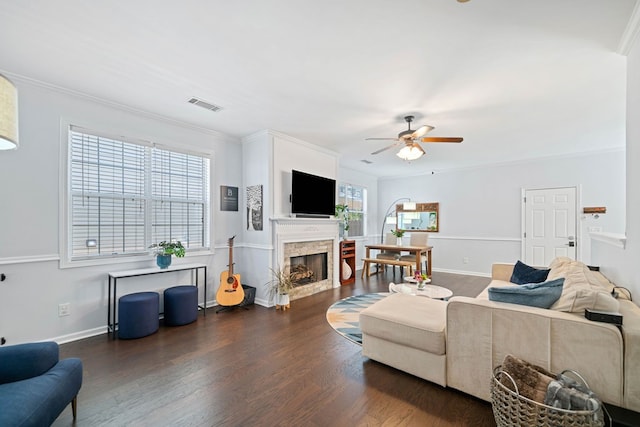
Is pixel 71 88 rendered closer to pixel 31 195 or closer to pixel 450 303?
pixel 31 195

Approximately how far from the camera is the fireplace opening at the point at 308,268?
4543 mm

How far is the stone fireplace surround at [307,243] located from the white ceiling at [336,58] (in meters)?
1.60

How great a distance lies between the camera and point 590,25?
1.91 m

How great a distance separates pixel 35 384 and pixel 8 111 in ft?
4.59

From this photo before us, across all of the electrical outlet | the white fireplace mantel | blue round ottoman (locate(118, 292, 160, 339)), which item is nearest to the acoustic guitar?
the white fireplace mantel

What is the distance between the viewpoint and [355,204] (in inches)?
288

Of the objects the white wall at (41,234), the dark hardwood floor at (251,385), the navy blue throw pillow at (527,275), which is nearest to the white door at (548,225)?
the navy blue throw pillow at (527,275)

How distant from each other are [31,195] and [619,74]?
→ 5.69m

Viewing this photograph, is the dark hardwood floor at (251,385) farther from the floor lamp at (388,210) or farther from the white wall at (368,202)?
the floor lamp at (388,210)

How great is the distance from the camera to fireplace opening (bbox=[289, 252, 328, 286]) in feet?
14.9

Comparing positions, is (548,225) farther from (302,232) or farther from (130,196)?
(130,196)

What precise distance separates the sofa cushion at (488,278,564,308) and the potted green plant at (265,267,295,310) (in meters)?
2.72

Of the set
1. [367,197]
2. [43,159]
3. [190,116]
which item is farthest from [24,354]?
[367,197]

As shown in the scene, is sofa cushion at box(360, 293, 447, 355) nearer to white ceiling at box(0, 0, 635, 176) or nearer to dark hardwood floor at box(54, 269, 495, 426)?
dark hardwood floor at box(54, 269, 495, 426)
